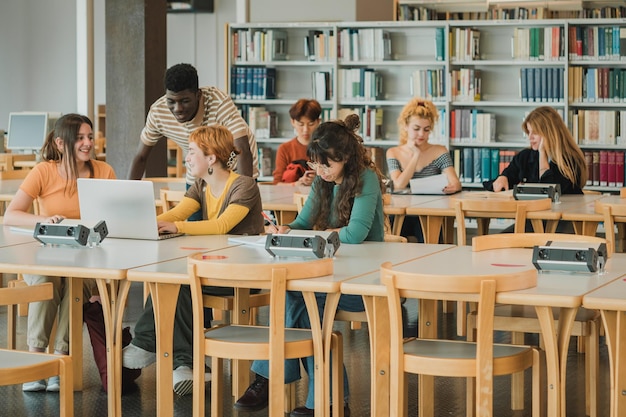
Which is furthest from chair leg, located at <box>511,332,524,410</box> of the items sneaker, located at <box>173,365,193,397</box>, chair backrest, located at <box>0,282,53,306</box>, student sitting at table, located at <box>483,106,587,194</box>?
student sitting at table, located at <box>483,106,587,194</box>

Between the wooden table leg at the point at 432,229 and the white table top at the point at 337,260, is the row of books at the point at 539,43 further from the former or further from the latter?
the white table top at the point at 337,260

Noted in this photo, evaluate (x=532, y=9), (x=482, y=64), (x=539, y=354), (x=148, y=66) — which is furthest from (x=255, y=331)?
(x=532, y=9)

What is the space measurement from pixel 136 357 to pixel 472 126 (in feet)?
17.9

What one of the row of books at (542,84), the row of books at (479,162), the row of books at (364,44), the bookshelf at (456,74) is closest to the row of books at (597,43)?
the bookshelf at (456,74)

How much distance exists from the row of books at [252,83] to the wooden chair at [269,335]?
5.97m

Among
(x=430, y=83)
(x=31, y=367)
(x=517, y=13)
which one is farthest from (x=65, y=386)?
(x=517, y=13)

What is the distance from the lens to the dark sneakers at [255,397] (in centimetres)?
387

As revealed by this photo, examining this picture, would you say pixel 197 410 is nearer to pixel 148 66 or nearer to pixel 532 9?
pixel 148 66

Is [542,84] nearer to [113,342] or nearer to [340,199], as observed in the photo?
[340,199]

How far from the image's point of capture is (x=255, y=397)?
3.88m

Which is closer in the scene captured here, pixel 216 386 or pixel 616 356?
pixel 616 356

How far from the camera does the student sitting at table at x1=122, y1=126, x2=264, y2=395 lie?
390cm

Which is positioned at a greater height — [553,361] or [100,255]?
[100,255]

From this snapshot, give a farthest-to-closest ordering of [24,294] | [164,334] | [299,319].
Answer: [299,319], [164,334], [24,294]
